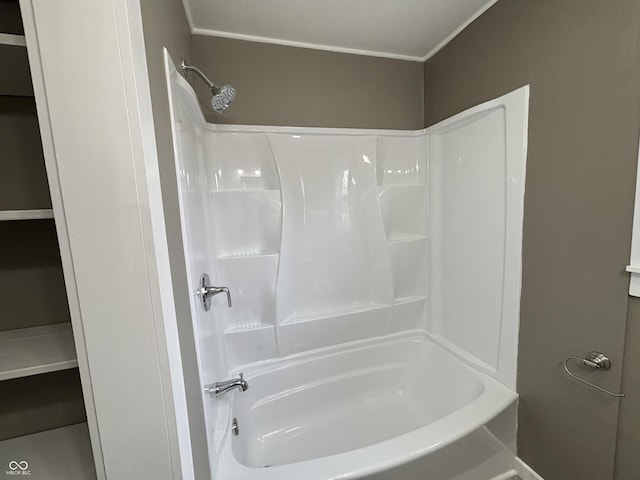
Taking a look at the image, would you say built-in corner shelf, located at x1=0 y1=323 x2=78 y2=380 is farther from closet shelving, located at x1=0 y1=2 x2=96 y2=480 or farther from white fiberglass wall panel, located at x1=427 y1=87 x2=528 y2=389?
white fiberglass wall panel, located at x1=427 y1=87 x2=528 y2=389

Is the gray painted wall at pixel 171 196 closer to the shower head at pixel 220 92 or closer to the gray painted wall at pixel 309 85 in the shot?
the shower head at pixel 220 92

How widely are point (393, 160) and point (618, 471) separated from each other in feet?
6.06

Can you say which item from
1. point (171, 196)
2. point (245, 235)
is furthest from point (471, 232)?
point (171, 196)

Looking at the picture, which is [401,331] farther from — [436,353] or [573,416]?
[573,416]

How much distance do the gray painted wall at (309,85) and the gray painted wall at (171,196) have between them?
60 cm

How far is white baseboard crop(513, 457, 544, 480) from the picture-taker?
1393 mm

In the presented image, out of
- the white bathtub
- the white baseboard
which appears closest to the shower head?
the white bathtub

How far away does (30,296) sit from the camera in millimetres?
835

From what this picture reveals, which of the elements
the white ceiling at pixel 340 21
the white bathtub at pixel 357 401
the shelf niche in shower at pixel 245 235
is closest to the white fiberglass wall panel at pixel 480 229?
the white bathtub at pixel 357 401

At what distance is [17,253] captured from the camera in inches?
32.2

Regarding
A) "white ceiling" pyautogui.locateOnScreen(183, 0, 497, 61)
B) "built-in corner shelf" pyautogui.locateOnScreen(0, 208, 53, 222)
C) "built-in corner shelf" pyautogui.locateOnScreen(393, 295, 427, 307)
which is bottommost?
"built-in corner shelf" pyautogui.locateOnScreen(393, 295, 427, 307)

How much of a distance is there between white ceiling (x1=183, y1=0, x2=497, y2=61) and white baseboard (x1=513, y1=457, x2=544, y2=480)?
93.8 inches

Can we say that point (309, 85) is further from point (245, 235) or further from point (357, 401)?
point (357, 401)

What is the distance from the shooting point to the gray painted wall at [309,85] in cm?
164
